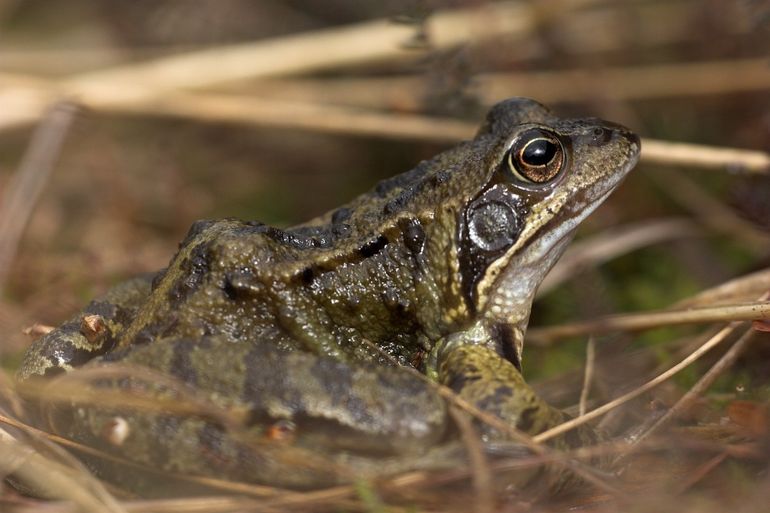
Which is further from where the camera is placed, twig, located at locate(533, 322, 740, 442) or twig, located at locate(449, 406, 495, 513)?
twig, located at locate(533, 322, 740, 442)

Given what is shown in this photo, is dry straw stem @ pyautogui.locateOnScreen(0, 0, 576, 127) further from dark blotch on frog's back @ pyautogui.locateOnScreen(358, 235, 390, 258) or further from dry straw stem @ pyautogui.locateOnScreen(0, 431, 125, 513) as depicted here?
dry straw stem @ pyautogui.locateOnScreen(0, 431, 125, 513)

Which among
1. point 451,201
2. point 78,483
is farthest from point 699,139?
point 78,483

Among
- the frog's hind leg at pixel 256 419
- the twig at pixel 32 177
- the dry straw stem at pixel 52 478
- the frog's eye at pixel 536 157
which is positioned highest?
the twig at pixel 32 177

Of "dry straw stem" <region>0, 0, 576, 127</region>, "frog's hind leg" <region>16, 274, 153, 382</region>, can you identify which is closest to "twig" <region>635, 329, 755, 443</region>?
"frog's hind leg" <region>16, 274, 153, 382</region>

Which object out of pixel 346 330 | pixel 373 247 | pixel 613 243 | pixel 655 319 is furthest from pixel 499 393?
pixel 613 243

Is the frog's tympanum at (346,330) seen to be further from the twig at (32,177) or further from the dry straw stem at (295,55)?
the dry straw stem at (295,55)

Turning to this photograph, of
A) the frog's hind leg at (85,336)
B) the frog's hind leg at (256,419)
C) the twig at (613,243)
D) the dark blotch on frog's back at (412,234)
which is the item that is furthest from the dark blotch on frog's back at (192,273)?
the twig at (613,243)

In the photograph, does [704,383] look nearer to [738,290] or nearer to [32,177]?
[738,290]
